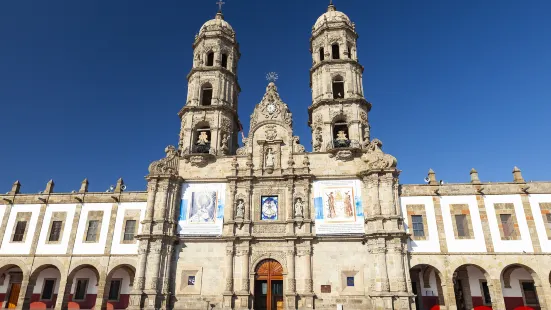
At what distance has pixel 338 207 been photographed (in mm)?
30703

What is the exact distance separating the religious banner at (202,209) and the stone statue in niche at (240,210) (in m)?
1.36

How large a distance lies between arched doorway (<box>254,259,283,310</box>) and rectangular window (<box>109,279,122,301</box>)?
1391 cm

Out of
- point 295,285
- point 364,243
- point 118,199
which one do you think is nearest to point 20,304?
point 118,199

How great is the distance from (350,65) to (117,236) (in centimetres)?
2693

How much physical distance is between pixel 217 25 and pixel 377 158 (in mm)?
22787

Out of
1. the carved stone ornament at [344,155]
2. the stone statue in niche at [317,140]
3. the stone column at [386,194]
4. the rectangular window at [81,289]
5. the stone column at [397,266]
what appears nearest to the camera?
the stone column at [397,266]

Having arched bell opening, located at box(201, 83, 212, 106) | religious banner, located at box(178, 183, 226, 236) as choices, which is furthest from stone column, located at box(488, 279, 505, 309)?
arched bell opening, located at box(201, 83, 212, 106)

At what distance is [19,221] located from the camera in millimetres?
34344

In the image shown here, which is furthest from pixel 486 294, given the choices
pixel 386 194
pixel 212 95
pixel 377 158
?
pixel 212 95

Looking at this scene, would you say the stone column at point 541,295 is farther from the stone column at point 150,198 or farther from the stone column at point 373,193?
the stone column at point 150,198

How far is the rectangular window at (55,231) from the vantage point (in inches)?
1315

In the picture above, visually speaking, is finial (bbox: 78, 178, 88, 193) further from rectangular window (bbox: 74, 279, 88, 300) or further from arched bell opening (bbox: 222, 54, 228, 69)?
arched bell opening (bbox: 222, 54, 228, 69)

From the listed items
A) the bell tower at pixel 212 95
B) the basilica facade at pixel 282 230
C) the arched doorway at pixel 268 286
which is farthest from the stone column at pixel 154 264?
the bell tower at pixel 212 95

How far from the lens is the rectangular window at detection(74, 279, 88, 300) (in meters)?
34.1
